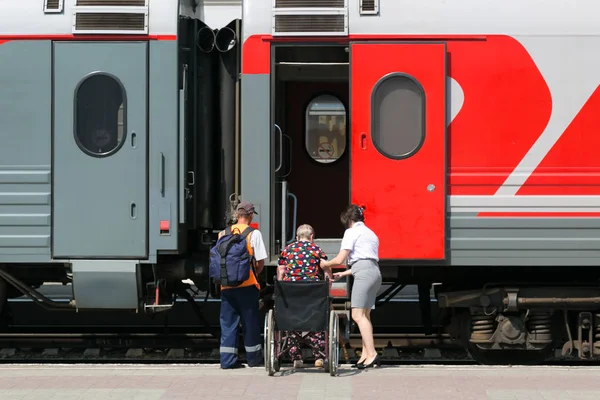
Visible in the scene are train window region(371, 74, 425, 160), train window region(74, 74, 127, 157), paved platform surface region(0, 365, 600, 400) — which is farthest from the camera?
train window region(74, 74, 127, 157)

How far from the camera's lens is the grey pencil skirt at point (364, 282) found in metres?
8.62

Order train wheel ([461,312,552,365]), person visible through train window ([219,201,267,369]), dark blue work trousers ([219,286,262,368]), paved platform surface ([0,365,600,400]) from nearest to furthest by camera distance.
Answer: paved platform surface ([0,365,600,400]), person visible through train window ([219,201,267,369]), dark blue work trousers ([219,286,262,368]), train wheel ([461,312,552,365])

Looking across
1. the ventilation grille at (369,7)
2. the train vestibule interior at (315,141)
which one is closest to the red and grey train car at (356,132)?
the ventilation grille at (369,7)

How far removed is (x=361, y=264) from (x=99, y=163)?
2.66 metres

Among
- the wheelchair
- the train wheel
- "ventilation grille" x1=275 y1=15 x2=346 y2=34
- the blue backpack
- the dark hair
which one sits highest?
"ventilation grille" x1=275 y1=15 x2=346 y2=34

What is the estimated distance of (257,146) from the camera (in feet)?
29.7

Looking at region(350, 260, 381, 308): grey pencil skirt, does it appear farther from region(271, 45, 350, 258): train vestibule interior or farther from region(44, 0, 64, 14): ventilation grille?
region(44, 0, 64, 14): ventilation grille

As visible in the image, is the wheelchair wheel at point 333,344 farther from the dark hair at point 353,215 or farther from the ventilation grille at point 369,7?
the ventilation grille at point 369,7

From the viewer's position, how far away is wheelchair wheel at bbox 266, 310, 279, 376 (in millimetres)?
8250

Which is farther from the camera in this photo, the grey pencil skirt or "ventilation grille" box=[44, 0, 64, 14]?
"ventilation grille" box=[44, 0, 64, 14]

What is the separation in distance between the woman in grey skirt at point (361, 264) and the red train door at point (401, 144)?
353 mm

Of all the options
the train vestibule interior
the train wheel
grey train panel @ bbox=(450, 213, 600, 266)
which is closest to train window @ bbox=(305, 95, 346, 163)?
the train vestibule interior

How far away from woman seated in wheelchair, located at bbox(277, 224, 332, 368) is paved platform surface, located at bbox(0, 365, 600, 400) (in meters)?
0.24

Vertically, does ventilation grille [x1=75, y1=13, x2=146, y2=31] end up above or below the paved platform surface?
above
